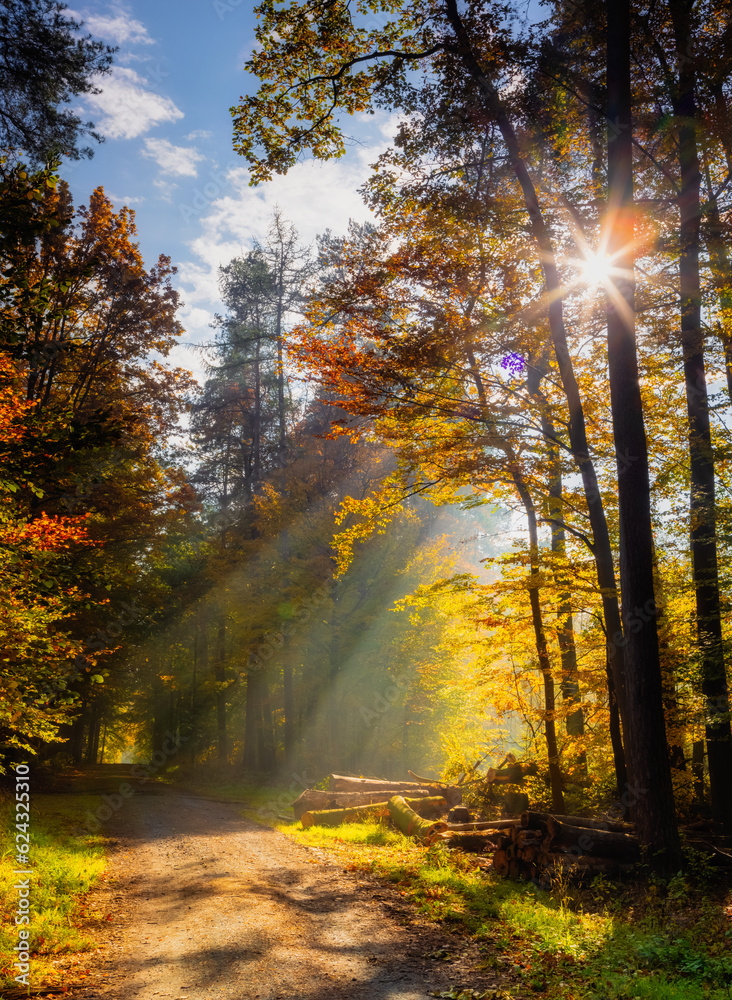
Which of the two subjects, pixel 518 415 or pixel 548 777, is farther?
pixel 548 777

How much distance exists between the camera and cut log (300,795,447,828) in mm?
12906

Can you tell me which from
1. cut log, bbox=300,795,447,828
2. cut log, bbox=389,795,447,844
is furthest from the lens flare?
cut log, bbox=300,795,447,828

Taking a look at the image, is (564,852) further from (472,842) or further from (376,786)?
(376,786)

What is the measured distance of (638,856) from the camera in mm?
7844

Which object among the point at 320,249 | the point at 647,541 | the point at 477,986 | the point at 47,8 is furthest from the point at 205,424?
the point at 477,986

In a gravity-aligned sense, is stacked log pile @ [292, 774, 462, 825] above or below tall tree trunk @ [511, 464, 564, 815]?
below

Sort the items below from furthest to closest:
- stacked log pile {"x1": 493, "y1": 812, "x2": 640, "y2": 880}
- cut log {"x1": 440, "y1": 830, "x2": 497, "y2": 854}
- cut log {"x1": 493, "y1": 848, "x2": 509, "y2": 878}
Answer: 1. cut log {"x1": 440, "y1": 830, "x2": 497, "y2": 854}
2. cut log {"x1": 493, "y1": 848, "x2": 509, "y2": 878}
3. stacked log pile {"x1": 493, "y1": 812, "x2": 640, "y2": 880}

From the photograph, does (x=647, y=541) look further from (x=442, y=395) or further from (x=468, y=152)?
(x=468, y=152)

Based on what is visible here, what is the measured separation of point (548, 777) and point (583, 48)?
47.9 ft

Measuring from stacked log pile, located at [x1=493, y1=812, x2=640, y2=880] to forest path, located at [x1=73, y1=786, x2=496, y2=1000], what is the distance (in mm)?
1845

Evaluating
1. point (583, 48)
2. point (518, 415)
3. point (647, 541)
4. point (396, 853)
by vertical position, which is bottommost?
point (396, 853)

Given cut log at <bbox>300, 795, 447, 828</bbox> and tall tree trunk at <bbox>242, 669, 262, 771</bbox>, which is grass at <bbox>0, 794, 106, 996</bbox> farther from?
tall tree trunk at <bbox>242, 669, 262, 771</bbox>

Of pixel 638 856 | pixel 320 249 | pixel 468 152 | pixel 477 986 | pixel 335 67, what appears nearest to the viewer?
pixel 477 986

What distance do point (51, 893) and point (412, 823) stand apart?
6.48 meters
